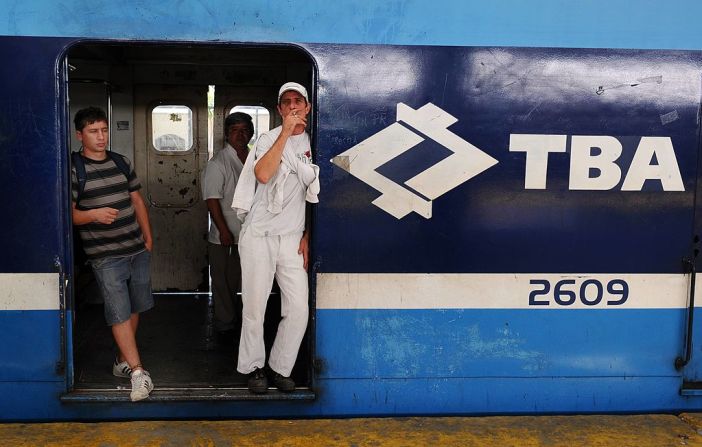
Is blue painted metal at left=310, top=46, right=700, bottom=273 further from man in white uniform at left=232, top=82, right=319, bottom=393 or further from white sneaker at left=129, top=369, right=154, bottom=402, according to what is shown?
white sneaker at left=129, top=369, right=154, bottom=402

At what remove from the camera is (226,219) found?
A: 4.74 meters

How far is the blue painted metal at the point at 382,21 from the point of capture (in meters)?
3.17

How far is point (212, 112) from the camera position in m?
5.97

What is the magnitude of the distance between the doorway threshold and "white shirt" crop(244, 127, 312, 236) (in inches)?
32.7

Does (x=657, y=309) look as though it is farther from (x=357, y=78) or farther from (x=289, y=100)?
(x=289, y=100)

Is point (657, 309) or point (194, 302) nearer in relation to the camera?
point (657, 309)

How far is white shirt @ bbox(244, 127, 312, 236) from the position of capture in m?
3.30

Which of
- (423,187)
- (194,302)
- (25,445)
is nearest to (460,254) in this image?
(423,187)

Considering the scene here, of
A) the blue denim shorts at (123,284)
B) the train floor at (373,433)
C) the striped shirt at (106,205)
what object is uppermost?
the striped shirt at (106,205)

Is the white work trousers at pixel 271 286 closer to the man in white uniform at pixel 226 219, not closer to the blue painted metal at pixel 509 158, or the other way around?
the blue painted metal at pixel 509 158

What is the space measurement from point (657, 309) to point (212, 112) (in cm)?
406

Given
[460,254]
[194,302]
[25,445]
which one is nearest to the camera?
[25,445]

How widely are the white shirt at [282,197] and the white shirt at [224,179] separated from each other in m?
1.29

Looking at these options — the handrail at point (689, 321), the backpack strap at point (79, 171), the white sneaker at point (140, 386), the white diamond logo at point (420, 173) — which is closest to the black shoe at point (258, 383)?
the white sneaker at point (140, 386)
